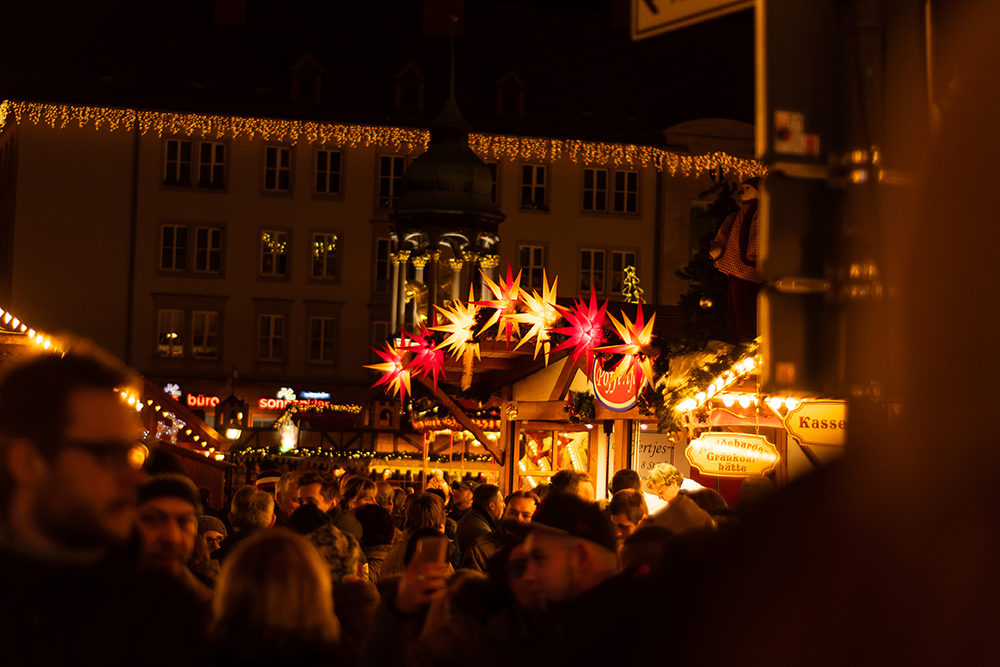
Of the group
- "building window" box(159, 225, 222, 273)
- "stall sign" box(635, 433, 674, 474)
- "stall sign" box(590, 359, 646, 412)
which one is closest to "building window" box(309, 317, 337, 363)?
"building window" box(159, 225, 222, 273)

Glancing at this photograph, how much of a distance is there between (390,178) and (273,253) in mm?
4987

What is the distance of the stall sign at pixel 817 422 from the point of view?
812 cm

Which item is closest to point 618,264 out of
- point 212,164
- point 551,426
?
point 212,164

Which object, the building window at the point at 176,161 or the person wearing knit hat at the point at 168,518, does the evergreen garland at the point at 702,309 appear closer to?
the person wearing knit hat at the point at 168,518

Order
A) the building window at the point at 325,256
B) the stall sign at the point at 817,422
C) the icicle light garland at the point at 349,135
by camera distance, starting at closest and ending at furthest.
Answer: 1. the stall sign at the point at 817,422
2. the icicle light garland at the point at 349,135
3. the building window at the point at 325,256

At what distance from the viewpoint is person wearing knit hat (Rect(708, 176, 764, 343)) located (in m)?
9.05

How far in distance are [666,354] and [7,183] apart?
1501 inches

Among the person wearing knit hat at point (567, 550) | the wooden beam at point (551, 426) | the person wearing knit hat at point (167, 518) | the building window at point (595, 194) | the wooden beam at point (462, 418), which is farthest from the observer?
the building window at point (595, 194)

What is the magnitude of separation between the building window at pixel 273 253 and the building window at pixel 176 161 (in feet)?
10.9

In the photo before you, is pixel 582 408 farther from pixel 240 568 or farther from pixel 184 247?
pixel 184 247

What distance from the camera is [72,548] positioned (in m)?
1.61

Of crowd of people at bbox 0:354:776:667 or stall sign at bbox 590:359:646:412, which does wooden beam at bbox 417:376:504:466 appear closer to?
stall sign at bbox 590:359:646:412

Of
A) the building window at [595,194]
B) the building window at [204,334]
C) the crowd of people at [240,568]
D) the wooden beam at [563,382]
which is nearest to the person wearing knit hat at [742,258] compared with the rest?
the crowd of people at [240,568]

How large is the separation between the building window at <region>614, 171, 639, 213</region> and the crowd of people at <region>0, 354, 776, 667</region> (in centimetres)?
3620
